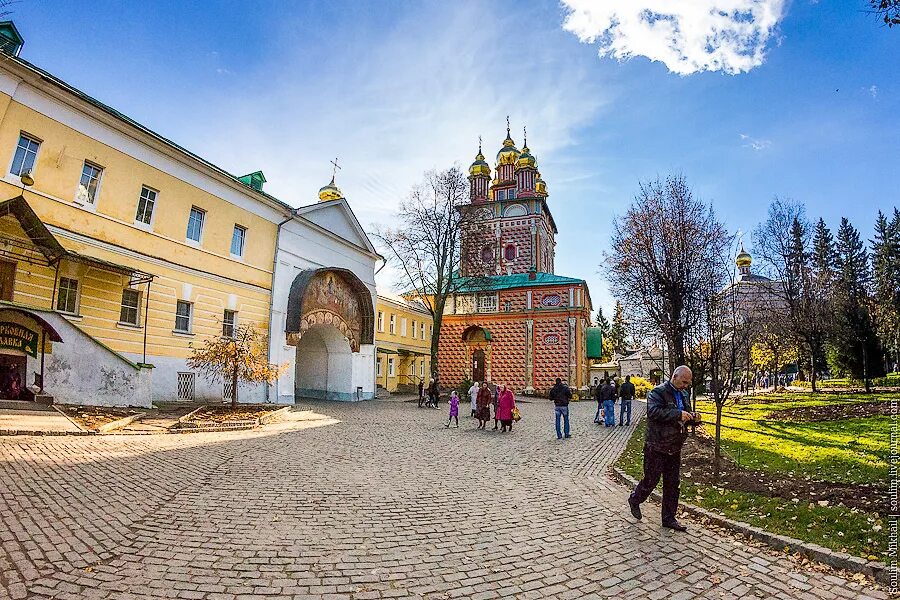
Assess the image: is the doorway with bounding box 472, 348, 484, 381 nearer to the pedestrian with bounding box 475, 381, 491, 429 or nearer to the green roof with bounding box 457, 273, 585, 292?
the green roof with bounding box 457, 273, 585, 292

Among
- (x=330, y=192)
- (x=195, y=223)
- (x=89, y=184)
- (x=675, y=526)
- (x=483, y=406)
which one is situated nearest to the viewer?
(x=675, y=526)

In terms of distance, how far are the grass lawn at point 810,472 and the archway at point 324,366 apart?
51.0ft

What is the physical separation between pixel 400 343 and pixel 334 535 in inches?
1275

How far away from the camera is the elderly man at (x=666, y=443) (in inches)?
227

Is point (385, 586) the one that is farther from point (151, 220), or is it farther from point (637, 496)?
point (151, 220)

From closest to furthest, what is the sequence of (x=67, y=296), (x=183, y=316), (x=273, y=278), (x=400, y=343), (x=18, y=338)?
1. (x=18, y=338)
2. (x=67, y=296)
3. (x=183, y=316)
4. (x=273, y=278)
5. (x=400, y=343)

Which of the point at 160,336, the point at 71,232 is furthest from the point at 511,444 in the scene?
the point at 71,232

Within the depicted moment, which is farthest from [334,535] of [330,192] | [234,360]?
[330,192]

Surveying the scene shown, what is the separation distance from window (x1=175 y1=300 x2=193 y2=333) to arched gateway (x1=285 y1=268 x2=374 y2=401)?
5334 mm

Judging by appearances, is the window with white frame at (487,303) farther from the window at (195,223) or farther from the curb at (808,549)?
the curb at (808,549)

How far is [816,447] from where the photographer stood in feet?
34.6

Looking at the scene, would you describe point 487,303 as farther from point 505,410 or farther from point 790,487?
point 790,487

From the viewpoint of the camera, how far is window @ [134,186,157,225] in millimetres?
16234

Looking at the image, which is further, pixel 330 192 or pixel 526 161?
pixel 526 161
